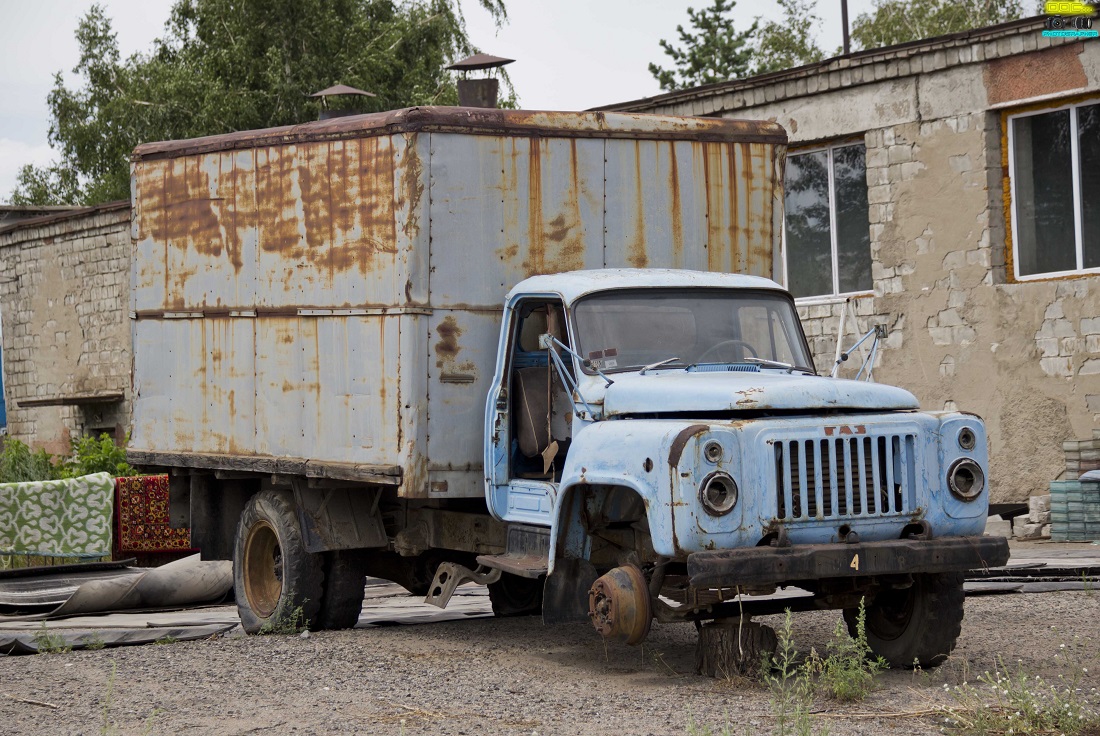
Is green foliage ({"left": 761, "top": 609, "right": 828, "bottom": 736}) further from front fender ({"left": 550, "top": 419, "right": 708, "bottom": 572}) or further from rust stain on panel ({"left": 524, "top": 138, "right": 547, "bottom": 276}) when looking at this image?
rust stain on panel ({"left": 524, "top": 138, "right": 547, "bottom": 276})

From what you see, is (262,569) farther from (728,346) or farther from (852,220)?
(852,220)

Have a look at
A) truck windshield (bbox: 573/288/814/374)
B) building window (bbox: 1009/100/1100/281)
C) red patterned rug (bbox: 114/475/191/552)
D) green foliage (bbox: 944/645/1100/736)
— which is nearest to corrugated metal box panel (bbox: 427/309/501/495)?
truck windshield (bbox: 573/288/814/374)

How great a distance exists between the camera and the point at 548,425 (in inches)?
334

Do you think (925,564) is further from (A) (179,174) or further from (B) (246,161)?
(A) (179,174)

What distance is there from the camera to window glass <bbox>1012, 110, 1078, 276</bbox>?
14406 mm

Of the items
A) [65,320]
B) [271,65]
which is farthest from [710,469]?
[271,65]

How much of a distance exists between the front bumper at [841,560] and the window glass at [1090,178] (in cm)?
772

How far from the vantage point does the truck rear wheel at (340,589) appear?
10008 millimetres

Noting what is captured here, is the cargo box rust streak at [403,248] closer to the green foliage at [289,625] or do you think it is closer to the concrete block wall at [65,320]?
the green foliage at [289,625]

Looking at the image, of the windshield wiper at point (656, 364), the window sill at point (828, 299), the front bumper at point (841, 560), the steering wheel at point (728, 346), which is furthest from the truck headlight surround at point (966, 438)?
the window sill at point (828, 299)

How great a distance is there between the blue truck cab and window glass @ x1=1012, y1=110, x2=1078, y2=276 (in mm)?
6767

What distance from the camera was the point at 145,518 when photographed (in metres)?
15.0

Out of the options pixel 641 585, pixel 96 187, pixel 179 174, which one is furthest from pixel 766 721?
pixel 96 187

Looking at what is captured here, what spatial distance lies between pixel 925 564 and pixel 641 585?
1331 mm
